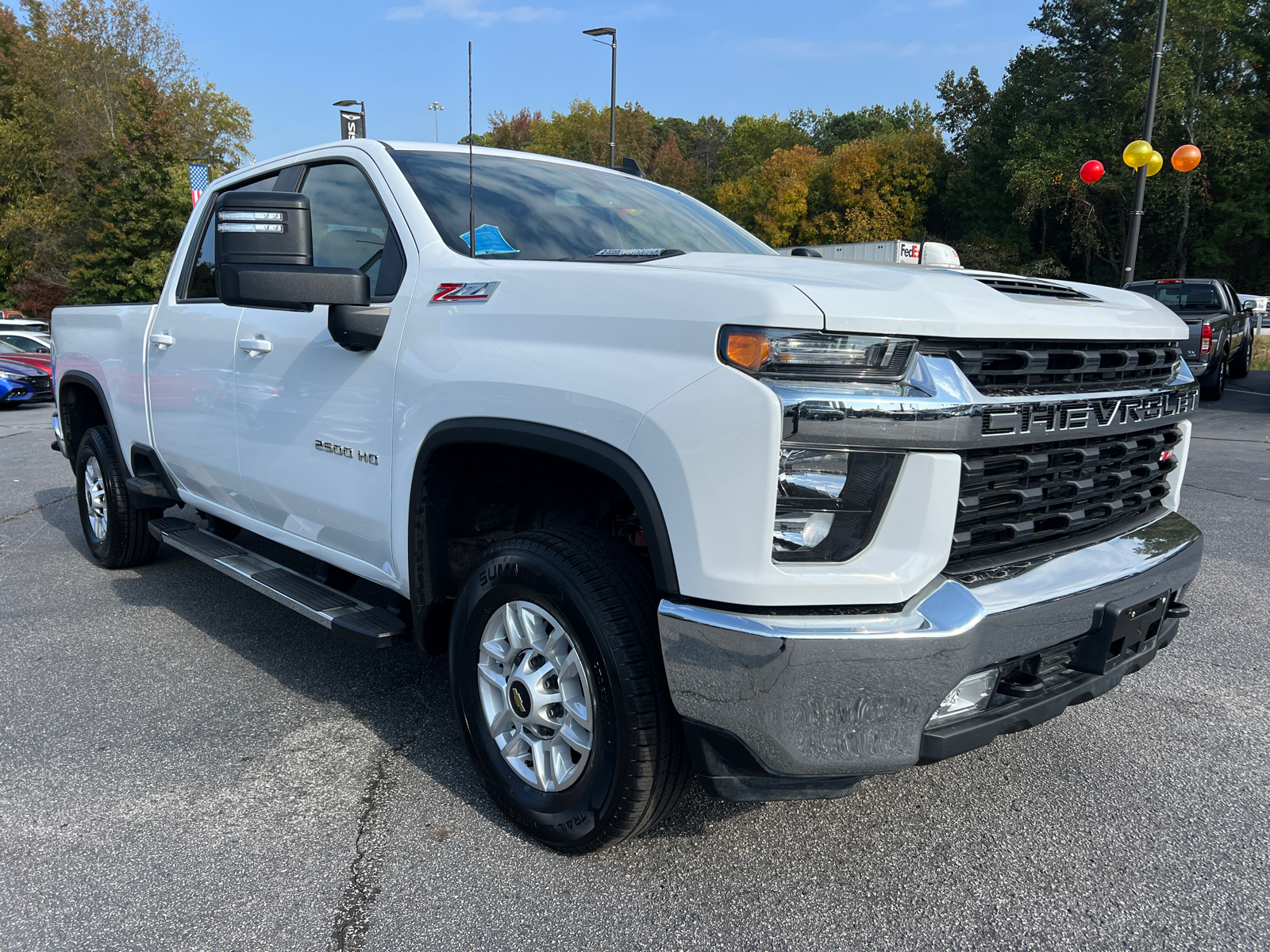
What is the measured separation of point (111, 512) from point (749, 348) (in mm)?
4333

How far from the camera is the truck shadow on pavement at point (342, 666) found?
9.20 feet

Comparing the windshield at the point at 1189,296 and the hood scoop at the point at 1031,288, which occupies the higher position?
the hood scoop at the point at 1031,288

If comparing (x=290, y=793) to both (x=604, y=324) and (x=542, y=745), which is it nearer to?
(x=542, y=745)

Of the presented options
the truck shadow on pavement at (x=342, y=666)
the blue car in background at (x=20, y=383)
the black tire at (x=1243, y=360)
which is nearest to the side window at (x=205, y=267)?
the truck shadow on pavement at (x=342, y=666)

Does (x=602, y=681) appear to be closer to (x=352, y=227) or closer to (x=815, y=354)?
(x=815, y=354)

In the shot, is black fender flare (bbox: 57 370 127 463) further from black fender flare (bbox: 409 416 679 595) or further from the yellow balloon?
the yellow balloon

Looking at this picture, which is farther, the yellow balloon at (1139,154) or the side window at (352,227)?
the yellow balloon at (1139,154)

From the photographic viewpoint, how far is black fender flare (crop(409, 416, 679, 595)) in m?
2.02

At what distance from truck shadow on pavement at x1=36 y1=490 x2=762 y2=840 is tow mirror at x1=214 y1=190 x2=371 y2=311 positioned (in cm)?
149

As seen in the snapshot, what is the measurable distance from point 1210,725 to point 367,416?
305 cm

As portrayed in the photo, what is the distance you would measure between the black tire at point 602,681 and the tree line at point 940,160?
27.3 meters

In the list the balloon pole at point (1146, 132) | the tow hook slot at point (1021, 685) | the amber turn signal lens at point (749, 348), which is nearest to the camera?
the amber turn signal lens at point (749, 348)

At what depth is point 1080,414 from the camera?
2.21 meters

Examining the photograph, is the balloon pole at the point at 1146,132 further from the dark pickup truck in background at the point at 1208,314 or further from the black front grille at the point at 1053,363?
the black front grille at the point at 1053,363
